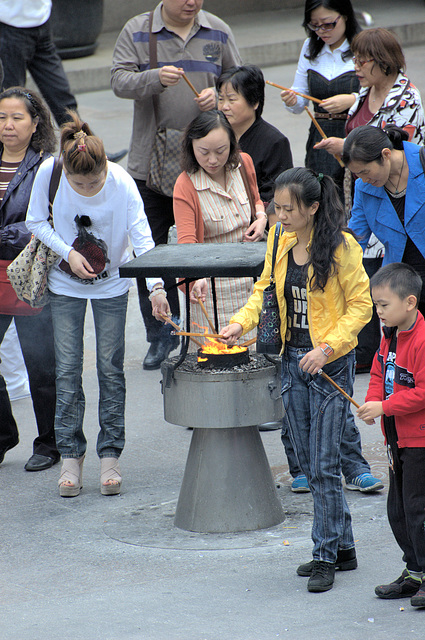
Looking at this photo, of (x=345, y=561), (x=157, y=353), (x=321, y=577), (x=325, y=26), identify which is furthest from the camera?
(x=157, y=353)

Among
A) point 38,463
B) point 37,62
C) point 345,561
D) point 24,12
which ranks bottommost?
point 38,463

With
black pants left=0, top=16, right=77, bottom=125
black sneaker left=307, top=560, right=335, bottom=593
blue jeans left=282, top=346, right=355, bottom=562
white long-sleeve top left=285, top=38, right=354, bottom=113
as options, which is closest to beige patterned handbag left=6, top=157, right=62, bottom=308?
blue jeans left=282, top=346, right=355, bottom=562

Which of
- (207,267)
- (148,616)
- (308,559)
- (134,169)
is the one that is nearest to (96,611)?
(148,616)

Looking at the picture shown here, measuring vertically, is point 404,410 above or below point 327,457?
above

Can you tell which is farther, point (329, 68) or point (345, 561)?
point (329, 68)

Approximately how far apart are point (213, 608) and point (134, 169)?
340cm

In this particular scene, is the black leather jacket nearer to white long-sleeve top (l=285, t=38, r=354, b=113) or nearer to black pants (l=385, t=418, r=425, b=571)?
white long-sleeve top (l=285, t=38, r=354, b=113)

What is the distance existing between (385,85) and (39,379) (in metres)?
2.56

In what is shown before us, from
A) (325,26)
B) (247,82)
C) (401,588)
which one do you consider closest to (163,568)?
(401,588)

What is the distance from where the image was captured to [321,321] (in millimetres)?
3797

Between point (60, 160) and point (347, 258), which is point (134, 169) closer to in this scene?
point (60, 160)

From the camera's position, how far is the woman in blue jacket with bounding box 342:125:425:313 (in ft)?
14.4

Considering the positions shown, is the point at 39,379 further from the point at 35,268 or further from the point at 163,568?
the point at 163,568

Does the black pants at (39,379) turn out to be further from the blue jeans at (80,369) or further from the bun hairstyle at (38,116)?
the bun hairstyle at (38,116)
